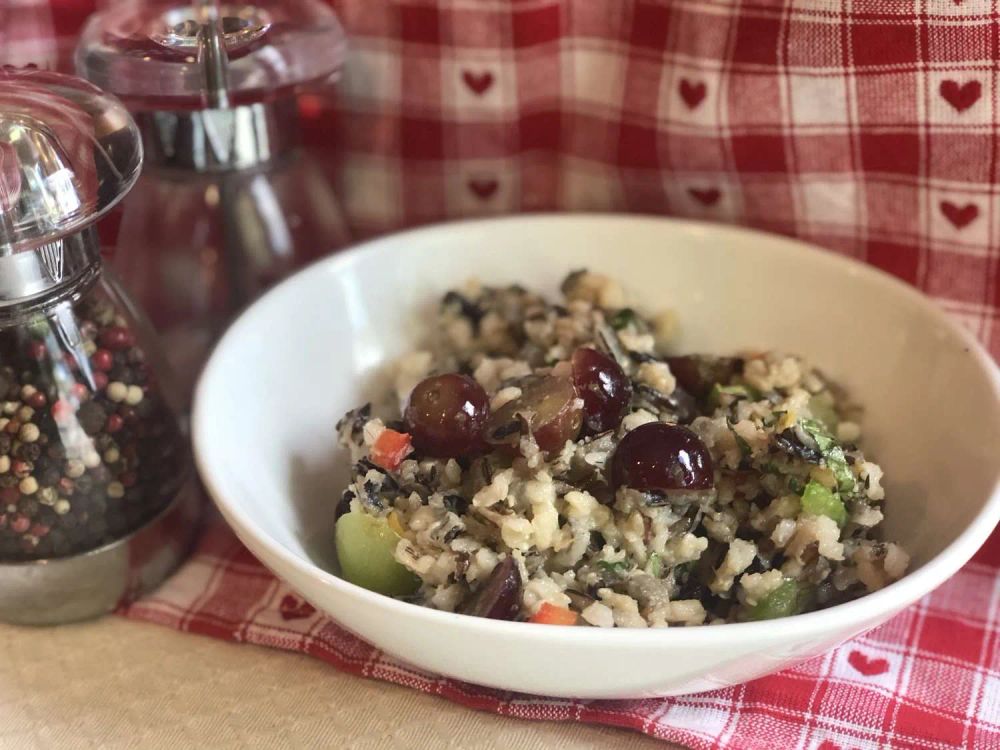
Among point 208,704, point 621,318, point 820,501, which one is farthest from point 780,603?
point 208,704

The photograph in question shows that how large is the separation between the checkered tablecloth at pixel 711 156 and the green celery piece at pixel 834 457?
0.15 metres

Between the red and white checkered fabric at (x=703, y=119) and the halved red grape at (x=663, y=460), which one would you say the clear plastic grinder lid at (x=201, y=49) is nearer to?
the red and white checkered fabric at (x=703, y=119)

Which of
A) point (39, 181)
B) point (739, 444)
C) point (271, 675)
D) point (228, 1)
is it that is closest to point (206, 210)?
point (228, 1)

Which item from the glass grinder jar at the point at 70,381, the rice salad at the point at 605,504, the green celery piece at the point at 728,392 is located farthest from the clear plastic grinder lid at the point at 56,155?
the green celery piece at the point at 728,392

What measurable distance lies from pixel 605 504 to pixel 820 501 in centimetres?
16

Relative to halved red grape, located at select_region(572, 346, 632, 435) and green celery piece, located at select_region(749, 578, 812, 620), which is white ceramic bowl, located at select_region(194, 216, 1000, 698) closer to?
green celery piece, located at select_region(749, 578, 812, 620)

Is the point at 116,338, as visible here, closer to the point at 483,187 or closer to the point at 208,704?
the point at 208,704

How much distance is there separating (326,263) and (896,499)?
1.84 ft

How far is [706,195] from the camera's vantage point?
106cm

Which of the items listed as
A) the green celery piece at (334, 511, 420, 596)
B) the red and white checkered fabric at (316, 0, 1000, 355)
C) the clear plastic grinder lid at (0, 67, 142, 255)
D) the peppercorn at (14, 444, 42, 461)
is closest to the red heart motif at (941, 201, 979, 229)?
the red and white checkered fabric at (316, 0, 1000, 355)

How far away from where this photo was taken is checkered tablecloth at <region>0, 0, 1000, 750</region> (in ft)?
2.55

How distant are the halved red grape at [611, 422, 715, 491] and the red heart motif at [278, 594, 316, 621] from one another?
0.28 metres

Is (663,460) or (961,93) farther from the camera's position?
(961,93)

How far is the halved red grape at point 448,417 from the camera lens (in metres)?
0.79
